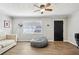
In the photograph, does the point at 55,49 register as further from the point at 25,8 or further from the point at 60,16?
the point at 25,8

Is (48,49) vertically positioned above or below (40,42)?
below

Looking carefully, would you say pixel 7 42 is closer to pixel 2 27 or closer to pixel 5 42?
pixel 5 42

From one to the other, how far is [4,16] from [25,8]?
38cm

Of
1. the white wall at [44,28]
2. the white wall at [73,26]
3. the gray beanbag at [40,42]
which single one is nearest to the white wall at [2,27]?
the white wall at [44,28]

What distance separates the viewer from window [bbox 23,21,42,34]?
1.62 m

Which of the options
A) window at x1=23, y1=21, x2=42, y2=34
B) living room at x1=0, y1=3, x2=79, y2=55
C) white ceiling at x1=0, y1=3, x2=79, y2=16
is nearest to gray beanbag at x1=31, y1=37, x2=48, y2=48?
living room at x1=0, y1=3, x2=79, y2=55

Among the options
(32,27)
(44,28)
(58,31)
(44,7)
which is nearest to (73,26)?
(58,31)

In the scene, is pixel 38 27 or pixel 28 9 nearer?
pixel 28 9

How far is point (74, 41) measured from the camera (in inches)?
61.1

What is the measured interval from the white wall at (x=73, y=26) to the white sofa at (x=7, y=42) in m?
0.98

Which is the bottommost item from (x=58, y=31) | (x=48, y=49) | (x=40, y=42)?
(x=48, y=49)

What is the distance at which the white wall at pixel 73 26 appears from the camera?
155cm

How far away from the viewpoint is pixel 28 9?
5.01ft

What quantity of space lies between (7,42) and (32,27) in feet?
1.64
